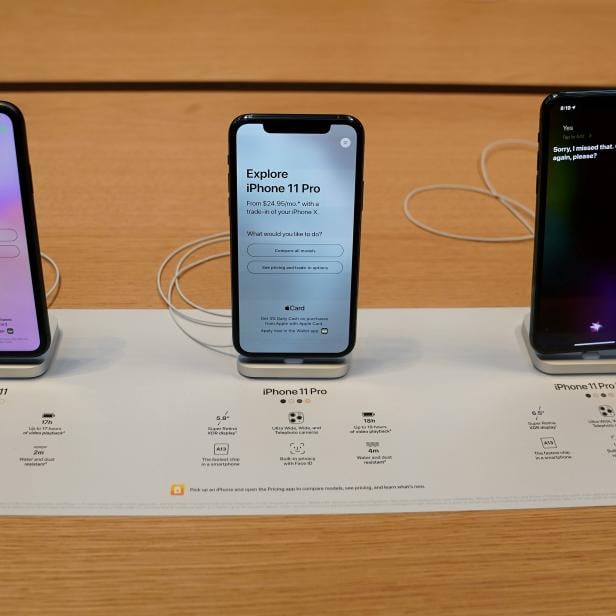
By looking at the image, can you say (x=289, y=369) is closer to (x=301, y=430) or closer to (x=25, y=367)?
(x=301, y=430)

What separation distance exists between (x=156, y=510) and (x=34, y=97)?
77 cm

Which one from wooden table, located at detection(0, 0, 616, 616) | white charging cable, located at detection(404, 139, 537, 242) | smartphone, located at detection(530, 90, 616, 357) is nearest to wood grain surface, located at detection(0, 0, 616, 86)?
wooden table, located at detection(0, 0, 616, 616)

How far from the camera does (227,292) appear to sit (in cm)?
87

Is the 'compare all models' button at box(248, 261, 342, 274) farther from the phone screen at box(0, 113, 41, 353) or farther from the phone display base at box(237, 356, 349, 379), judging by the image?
the phone screen at box(0, 113, 41, 353)

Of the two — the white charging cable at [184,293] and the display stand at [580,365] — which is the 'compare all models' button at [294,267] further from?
the display stand at [580,365]

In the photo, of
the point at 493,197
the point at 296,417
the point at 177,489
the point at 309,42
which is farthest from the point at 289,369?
the point at 309,42

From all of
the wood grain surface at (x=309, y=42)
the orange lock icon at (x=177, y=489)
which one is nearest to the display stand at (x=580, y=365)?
the orange lock icon at (x=177, y=489)

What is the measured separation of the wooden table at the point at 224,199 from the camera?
1.94ft

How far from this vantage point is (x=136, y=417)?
0.71 metres

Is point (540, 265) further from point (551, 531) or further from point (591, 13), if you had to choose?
point (591, 13)

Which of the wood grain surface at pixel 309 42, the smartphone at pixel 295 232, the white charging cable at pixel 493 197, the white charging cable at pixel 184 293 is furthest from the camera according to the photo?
the wood grain surface at pixel 309 42

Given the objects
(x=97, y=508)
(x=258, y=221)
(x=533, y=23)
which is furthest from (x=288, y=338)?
(x=533, y=23)

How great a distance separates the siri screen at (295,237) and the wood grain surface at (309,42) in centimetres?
57

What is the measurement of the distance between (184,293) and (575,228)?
0.40m
